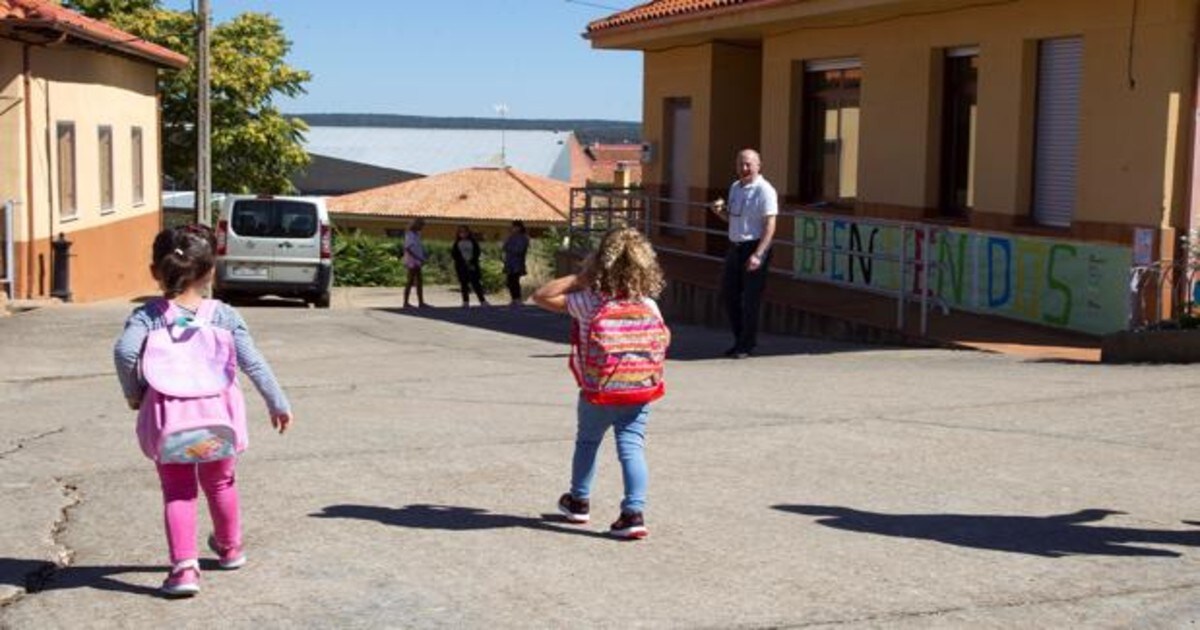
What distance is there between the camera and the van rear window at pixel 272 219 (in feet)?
84.7

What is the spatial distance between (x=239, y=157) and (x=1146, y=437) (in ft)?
155

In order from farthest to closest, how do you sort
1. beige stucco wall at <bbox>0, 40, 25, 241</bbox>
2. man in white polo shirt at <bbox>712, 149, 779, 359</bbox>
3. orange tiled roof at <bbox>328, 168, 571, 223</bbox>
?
1. orange tiled roof at <bbox>328, 168, 571, 223</bbox>
2. beige stucco wall at <bbox>0, 40, 25, 241</bbox>
3. man in white polo shirt at <bbox>712, 149, 779, 359</bbox>

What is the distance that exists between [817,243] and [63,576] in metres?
15.8

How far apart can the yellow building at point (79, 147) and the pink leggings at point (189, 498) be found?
1653cm

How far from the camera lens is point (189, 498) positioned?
6047 millimetres

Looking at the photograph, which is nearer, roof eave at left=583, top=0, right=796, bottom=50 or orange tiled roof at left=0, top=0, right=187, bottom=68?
roof eave at left=583, top=0, right=796, bottom=50

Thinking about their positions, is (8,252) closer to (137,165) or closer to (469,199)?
(137,165)

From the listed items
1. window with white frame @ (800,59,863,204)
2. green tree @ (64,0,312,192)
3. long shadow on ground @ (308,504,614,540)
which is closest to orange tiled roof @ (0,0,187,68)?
window with white frame @ (800,59,863,204)

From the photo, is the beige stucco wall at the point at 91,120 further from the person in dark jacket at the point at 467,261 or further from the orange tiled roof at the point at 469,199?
the orange tiled roof at the point at 469,199

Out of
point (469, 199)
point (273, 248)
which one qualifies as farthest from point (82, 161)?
point (469, 199)

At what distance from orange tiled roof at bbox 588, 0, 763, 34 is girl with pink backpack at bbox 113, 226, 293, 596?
15395 mm

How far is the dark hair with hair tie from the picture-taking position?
19.7 feet

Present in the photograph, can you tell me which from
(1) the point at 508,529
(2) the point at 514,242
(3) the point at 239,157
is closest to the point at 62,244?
(2) the point at 514,242

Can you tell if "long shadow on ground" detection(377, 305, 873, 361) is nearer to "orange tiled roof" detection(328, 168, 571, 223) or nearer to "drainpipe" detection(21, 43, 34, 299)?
"drainpipe" detection(21, 43, 34, 299)
